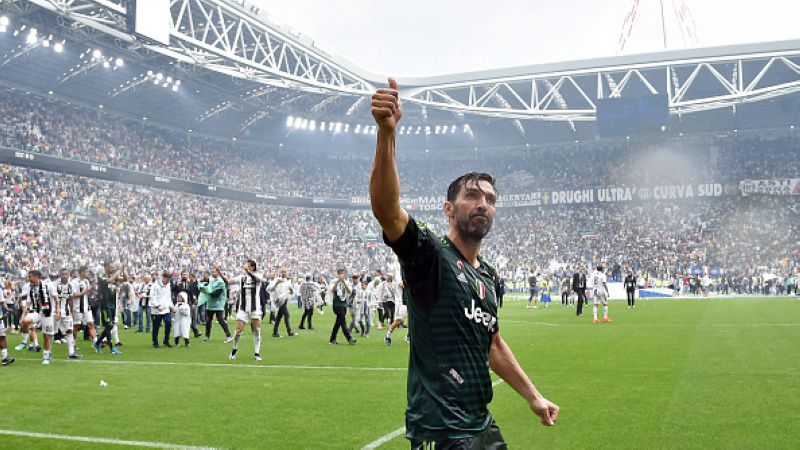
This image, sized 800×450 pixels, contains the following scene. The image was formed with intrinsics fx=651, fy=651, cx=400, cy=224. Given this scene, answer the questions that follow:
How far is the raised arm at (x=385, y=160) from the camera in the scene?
2.56 metres

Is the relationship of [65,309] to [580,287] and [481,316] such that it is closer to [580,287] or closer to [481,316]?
A: [481,316]

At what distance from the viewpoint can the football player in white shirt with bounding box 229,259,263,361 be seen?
1433 cm

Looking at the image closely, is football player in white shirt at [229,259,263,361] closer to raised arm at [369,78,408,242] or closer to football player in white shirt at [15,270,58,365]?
football player in white shirt at [15,270,58,365]

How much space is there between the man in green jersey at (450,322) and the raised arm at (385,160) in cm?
8

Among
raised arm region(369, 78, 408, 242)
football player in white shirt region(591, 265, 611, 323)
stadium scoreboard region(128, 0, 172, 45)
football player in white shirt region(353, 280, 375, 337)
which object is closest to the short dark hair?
raised arm region(369, 78, 408, 242)

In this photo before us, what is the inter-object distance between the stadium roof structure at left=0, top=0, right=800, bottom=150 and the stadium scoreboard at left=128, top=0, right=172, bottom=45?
0.60m

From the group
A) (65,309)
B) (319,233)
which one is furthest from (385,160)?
(319,233)

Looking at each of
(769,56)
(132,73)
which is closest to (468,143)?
(769,56)

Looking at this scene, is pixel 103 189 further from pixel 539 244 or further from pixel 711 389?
pixel 711 389

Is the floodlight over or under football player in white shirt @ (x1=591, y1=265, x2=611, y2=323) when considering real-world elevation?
over

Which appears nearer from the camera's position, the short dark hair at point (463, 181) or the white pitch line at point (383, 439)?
the short dark hair at point (463, 181)

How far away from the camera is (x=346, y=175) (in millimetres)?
67062

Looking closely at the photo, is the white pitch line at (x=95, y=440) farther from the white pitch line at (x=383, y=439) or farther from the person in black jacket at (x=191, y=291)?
the person in black jacket at (x=191, y=291)

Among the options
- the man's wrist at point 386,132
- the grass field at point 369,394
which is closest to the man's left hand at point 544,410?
the man's wrist at point 386,132
